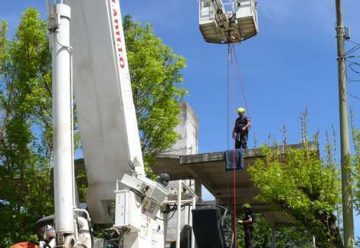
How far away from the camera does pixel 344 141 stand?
41.8ft

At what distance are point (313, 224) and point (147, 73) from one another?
620 cm

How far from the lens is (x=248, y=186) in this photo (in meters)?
25.5

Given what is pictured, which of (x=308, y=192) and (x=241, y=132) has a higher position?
(x=241, y=132)

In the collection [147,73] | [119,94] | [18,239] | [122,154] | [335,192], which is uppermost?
[147,73]

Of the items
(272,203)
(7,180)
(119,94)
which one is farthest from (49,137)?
(119,94)

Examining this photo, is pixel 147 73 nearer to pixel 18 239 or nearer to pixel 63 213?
pixel 18 239

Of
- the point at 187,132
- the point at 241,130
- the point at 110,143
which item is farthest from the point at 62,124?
the point at 187,132

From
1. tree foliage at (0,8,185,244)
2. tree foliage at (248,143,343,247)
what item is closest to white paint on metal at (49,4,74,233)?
tree foliage at (248,143,343,247)

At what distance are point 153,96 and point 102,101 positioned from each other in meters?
8.65

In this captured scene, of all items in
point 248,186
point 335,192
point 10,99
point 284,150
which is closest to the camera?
point 335,192

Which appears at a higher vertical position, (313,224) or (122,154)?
(122,154)

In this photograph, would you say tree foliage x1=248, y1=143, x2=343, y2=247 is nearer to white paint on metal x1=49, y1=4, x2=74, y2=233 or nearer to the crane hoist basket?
the crane hoist basket

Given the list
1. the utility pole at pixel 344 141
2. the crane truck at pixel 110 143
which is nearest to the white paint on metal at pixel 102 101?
the crane truck at pixel 110 143

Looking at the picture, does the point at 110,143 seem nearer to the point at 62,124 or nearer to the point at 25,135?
the point at 62,124
